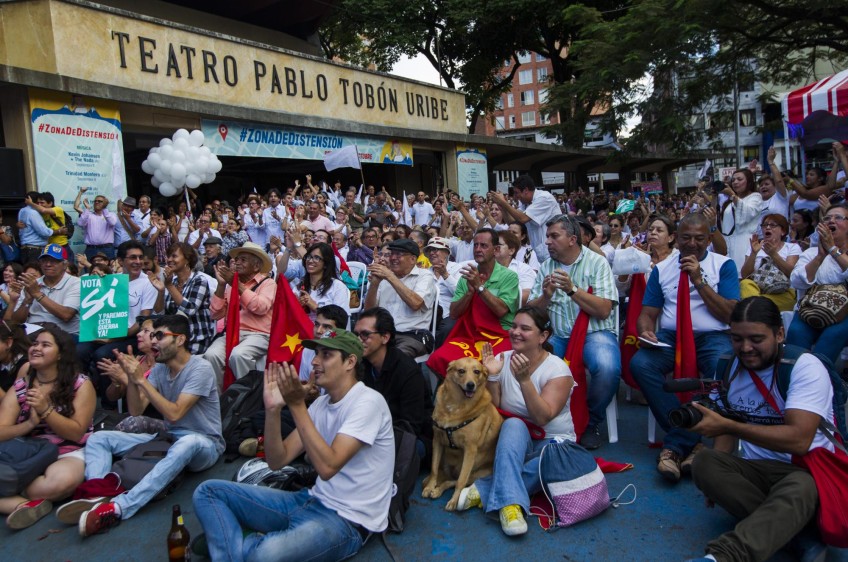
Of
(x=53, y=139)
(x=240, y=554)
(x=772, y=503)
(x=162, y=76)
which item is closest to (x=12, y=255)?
(x=53, y=139)

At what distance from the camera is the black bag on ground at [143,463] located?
4.09m

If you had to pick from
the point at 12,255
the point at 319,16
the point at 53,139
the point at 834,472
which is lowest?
the point at 834,472

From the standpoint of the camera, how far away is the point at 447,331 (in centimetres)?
564

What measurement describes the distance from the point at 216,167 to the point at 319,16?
12.7 m

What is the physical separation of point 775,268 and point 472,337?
2.86m

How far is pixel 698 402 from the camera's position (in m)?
3.11

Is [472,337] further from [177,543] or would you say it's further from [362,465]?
[177,543]

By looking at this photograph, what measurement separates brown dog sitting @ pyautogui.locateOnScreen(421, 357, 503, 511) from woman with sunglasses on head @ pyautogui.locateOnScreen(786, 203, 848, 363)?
2.37m

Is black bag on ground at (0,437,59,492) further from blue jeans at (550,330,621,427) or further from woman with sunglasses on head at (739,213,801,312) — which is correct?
woman with sunglasses on head at (739,213,801,312)

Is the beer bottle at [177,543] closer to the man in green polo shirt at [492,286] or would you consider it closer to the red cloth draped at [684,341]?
the man in green polo shirt at [492,286]

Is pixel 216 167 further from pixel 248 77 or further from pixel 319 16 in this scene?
pixel 319 16

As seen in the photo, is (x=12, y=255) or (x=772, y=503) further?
(x=12, y=255)

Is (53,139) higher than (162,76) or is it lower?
lower

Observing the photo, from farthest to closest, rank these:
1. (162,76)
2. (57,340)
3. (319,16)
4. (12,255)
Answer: (319,16) → (162,76) → (12,255) → (57,340)
